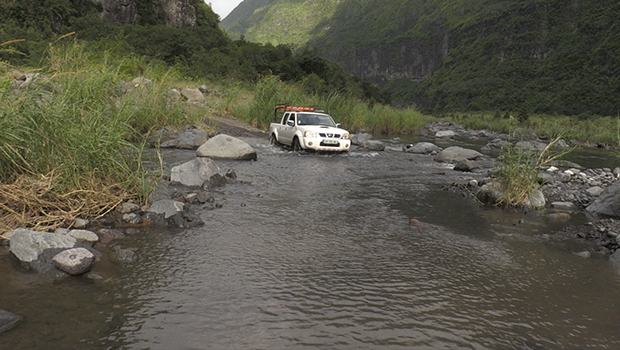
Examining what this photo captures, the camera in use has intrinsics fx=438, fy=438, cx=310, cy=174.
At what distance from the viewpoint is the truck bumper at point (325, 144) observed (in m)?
16.3

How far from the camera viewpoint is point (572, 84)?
2894 inches

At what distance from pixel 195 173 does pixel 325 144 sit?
7633 millimetres

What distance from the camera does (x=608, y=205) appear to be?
9.20m

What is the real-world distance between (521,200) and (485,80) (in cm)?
10600

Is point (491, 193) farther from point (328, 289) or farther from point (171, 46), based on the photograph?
point (171, 46)

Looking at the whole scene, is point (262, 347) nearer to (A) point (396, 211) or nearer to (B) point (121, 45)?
(A) point (396, 211)

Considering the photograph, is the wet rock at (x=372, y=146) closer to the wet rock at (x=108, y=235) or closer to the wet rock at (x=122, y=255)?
the wet rock at (x=108, y=235)

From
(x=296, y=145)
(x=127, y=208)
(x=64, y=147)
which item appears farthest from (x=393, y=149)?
(x=64, y=147)

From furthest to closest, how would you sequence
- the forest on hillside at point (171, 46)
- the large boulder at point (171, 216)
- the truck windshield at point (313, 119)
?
the forest on hillside at point (171, 46)
the truck windshield at point (313, 119)
the large boulder at point (171, 216)

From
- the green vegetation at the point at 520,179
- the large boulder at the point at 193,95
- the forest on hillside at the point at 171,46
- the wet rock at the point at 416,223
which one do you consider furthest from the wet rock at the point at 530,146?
the large boulder at the point at 193,95

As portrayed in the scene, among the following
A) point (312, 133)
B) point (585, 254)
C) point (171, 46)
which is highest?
point (171, 46)

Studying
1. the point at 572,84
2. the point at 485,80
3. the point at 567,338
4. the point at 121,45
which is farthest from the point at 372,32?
the point at 567,338

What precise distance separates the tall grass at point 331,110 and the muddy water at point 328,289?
16067mm

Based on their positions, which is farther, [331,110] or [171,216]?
[331,110]
